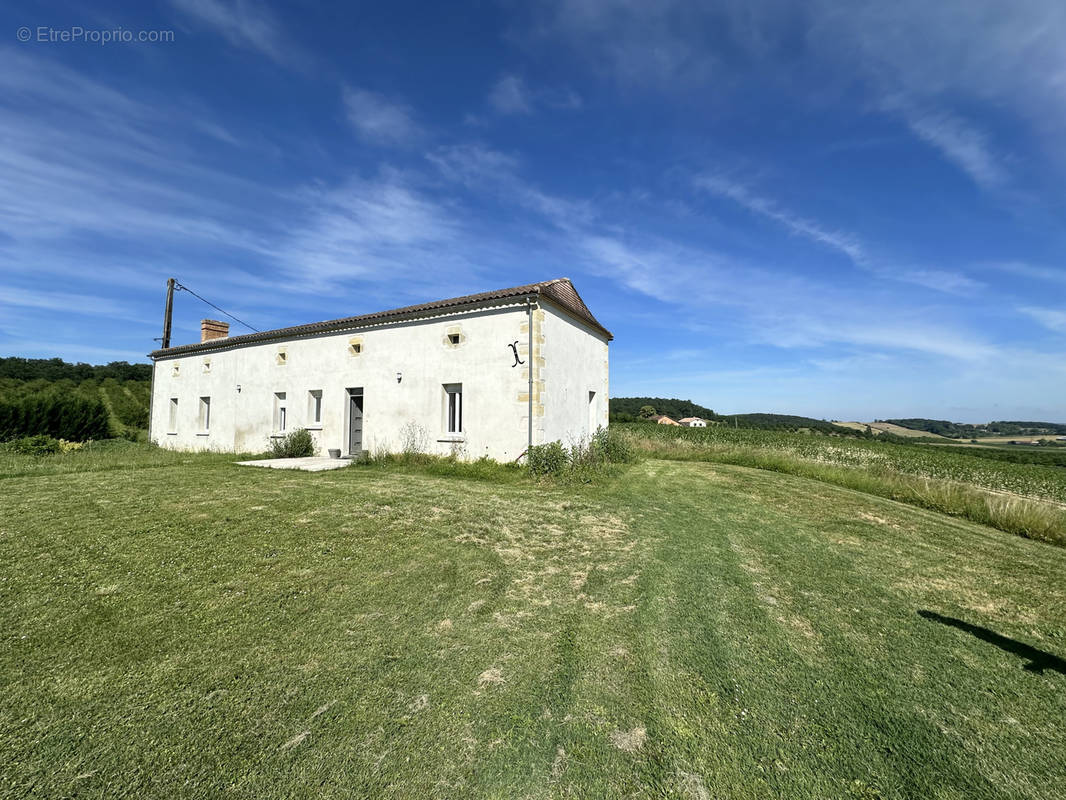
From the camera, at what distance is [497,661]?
2811 mm

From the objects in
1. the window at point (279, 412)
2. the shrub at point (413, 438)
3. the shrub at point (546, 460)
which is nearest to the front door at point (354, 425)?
the shrub at point (413, 438)

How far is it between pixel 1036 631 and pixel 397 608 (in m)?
5.47

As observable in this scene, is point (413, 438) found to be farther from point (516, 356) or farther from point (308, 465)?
point (516, 356)

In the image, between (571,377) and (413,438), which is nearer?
(413,438)

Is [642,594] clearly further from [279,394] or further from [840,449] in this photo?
[840,449]

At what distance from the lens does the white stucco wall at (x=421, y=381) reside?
35.7 feet

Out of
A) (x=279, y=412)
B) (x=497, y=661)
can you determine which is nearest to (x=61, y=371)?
(x=279, y=412)

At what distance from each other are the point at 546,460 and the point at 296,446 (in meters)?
8.28

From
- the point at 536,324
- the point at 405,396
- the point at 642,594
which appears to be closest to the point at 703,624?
the point at 642,594

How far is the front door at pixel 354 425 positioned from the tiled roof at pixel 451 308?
2.15 meters

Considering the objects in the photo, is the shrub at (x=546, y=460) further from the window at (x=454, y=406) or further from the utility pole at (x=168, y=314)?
the utility pole at (x=168, y=314)

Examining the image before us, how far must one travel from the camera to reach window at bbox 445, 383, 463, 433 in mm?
11648

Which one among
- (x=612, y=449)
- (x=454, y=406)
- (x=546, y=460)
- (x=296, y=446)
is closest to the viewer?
(x=546, y=460)

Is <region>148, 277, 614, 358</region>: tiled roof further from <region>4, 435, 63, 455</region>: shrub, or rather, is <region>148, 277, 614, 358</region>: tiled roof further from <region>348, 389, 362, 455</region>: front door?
<region>4, 435, 63, 455</region>: shrub
